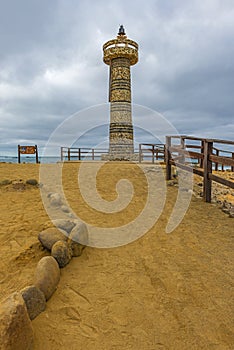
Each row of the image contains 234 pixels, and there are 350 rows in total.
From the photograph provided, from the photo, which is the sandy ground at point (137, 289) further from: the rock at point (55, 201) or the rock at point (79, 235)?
the rock at point (55, 201)

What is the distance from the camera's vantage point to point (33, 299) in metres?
2.62

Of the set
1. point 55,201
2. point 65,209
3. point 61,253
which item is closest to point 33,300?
point 61,253

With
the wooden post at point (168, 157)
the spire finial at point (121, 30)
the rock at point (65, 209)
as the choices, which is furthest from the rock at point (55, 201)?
the spire finial at point (121, 30)

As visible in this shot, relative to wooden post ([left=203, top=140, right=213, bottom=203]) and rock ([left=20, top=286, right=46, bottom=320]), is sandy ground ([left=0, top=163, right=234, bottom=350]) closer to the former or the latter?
rock ([left=20, top=286, right=46, bottom=320])

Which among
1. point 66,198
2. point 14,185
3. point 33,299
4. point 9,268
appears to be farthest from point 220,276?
point 14,185

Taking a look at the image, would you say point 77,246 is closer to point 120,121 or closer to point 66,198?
point 66,198

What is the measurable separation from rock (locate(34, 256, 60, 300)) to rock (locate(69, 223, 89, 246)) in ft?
2.32

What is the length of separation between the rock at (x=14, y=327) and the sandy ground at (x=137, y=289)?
0.19m

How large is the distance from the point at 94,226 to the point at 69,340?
272cm

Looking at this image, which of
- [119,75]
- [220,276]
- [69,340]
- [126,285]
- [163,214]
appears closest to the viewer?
[69,340]

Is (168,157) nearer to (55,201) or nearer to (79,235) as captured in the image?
(55,201)

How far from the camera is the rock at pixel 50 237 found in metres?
3.79

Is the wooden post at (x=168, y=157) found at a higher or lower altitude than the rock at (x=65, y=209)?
higher

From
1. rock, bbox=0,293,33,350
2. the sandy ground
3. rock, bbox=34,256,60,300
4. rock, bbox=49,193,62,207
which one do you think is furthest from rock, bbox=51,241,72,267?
rock, bbox=49,193,62,207
